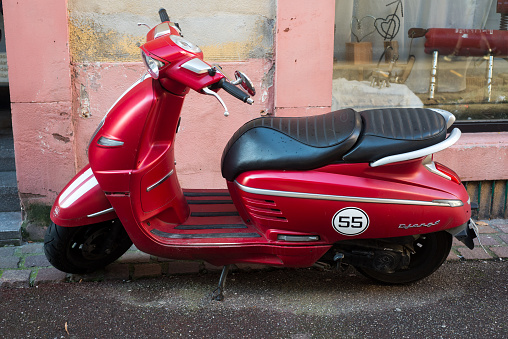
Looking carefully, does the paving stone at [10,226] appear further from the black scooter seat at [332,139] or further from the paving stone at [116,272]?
the black scooter seat at [332,139]

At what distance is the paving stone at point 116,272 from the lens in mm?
3346

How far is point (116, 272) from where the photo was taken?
3.40m

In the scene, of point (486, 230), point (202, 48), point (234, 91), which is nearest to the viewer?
point (234, 91)

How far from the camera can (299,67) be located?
409cm

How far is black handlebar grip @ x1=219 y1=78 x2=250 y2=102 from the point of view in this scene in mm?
2445

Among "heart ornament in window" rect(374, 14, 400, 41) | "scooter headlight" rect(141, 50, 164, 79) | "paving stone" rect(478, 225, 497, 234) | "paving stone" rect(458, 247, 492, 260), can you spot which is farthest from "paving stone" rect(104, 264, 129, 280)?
"heart ornament in window" rect(374, 14, 400, 41)

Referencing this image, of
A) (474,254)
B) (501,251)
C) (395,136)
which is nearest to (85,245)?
(395,136)

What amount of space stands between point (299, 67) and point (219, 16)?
717 millimetres

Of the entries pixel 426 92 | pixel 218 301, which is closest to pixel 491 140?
pixel 426 92

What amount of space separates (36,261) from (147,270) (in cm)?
78

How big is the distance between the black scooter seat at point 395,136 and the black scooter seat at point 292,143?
0.16 feet

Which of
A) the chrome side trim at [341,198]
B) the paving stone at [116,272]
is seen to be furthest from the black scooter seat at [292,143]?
the paving stone at [116,272]

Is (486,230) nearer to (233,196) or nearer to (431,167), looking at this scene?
(431,167)

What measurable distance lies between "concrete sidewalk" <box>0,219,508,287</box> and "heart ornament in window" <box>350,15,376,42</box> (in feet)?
6.40
